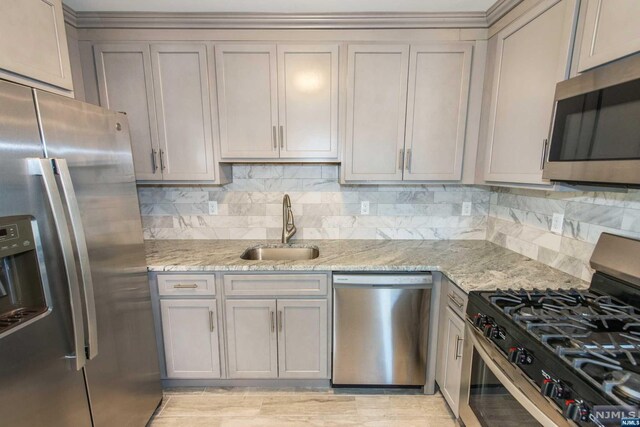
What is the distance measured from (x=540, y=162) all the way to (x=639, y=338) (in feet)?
2.73

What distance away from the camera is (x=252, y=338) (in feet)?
6.22

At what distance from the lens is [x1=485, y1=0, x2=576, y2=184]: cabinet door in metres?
1.32

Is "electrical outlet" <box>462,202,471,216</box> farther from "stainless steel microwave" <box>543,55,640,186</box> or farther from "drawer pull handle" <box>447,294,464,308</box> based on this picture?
"stainless steel microwave" <box>543,55,640,186</box>

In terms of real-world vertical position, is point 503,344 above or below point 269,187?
below

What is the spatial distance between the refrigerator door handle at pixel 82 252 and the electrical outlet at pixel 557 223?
2.45 m

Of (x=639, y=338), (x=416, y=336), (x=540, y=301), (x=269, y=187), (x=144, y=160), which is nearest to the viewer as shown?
(x=639, y=338)

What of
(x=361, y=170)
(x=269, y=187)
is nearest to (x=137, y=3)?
(x=269, y=187)

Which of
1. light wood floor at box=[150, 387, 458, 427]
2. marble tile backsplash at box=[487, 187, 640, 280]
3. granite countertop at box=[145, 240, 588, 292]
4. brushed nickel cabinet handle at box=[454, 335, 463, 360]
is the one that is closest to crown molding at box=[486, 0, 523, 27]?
marble tile backsplash at box=[487, 187, 640, 280]

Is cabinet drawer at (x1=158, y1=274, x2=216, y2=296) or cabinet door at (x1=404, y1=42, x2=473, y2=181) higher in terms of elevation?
cabinet door at (x1=404, y1=42, x2=473, y2=181)

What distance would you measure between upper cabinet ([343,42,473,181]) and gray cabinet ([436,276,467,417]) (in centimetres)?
83

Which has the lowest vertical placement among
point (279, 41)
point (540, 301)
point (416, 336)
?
point (416, 336)

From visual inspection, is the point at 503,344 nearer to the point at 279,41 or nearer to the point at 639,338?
the point at 639,338

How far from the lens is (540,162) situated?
143 centimetres

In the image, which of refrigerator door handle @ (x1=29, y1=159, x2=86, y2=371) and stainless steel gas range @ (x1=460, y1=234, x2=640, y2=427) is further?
refrigerator door handle @ (x1=29, y1=159, x2=86, y2=371)
